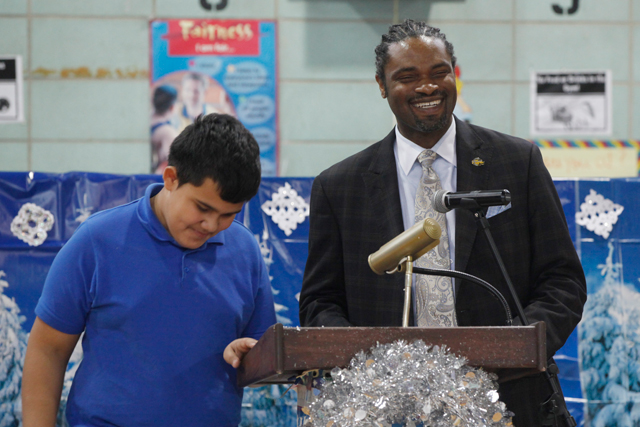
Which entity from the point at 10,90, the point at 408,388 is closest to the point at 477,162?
the point at 408,388

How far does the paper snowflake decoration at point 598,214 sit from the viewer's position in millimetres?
3305

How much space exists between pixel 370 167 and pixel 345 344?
91cm

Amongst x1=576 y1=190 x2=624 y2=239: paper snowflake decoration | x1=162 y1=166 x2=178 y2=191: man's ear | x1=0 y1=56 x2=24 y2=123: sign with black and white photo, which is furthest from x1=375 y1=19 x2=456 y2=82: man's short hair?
x1=0 y1=56 x2=24 y2=123: sign with black and white photo

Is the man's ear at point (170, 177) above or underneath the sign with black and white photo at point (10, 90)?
underneath

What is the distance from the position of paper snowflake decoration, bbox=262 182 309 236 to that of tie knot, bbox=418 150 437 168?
1.44 metres

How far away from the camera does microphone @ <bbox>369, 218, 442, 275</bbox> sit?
1355 mm

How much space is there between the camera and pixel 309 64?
551 centimetres

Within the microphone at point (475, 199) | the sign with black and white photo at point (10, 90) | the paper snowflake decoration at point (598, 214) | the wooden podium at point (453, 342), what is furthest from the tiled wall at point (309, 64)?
the wooden podium at point (453, 342)

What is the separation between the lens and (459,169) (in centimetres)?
201

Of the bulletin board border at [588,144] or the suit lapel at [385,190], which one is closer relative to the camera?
the suit lapel at [385,190]

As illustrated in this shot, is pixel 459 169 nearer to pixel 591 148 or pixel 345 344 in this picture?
pixel 345 344

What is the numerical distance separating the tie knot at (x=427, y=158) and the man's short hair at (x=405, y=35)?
0.27 m

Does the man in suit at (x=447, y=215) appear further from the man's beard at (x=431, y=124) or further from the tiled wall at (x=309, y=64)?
the tiled wall at (x=309, y=64)

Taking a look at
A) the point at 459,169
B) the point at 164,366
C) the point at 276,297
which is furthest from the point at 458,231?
the point at 276,297
